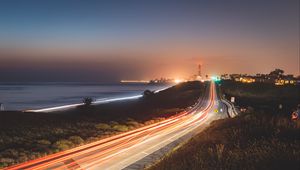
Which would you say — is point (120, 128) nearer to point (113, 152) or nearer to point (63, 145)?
point (63, 145)

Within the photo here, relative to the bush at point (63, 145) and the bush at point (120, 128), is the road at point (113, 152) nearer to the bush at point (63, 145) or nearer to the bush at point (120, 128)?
the bush at point (63, 145)

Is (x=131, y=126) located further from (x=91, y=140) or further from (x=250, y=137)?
(x=250, y=137)

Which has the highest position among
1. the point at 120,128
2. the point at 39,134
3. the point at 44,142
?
the point at 44,142

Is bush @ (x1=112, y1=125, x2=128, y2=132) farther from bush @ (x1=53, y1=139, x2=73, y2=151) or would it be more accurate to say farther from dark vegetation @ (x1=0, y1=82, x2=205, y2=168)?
bush @ (x1=53, y1=139, x2=73, y2=151)

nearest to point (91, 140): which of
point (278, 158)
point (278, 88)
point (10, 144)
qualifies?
point (10, 144)

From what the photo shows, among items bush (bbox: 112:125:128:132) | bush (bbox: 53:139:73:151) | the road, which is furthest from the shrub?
bush (bbox: 112:125:128:132)

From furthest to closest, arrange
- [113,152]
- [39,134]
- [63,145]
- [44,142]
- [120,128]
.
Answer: [120,128], [39,134], [44,142], [63,145], [113,152]

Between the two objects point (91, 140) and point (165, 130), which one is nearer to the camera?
point (91, 140)

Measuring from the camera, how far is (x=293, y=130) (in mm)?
22406

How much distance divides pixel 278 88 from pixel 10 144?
433ft

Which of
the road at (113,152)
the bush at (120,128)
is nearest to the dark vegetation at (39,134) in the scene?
the bush at (120,128)

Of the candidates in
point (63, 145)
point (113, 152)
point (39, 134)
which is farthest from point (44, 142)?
point (113, 152)

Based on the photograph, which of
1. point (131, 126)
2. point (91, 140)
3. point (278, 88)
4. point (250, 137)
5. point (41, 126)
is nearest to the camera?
point (250, 137)

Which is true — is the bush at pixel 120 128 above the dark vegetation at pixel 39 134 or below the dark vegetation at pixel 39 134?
below
